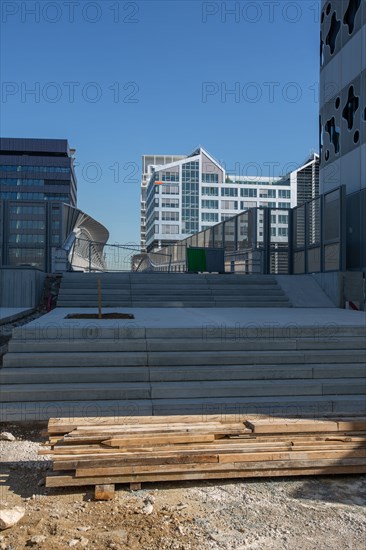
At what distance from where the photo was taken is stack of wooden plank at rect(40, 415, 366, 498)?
16.8ft

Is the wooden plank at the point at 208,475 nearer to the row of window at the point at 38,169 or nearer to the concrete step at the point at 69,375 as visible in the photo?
the concrete step at the point at 69,375

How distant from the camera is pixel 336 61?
20125mm

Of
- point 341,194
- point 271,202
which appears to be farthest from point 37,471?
point 271,202

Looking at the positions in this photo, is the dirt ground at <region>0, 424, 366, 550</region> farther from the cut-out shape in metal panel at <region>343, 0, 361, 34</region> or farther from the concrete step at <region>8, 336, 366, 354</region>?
the cut-out shape in metal panel at <region>343, 0, 361, 34</region>

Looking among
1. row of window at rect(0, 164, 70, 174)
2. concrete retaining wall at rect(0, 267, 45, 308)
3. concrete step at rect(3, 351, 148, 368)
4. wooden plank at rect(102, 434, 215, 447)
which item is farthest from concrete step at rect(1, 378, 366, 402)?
row of window at rect(0, 164, 70, 174)

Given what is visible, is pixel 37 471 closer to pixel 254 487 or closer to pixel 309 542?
pixel 254 487

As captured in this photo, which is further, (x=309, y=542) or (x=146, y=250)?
(x=146, y=250)

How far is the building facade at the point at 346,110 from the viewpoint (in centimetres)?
1759

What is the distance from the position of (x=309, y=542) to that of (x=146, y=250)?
23274 millimetres

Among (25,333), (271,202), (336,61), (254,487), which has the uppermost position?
(271,202)

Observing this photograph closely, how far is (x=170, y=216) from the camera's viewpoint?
124 meters

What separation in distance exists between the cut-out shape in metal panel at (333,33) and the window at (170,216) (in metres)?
103

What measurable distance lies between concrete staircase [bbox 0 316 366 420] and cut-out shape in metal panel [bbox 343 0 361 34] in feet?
45.9

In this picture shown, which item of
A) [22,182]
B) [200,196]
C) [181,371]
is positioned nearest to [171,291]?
[181,371]
